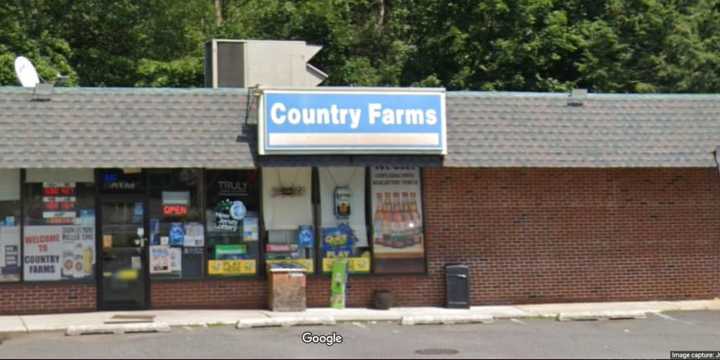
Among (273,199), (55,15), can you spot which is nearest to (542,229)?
(273,199)

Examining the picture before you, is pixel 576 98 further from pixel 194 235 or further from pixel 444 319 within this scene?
pixel 194 235

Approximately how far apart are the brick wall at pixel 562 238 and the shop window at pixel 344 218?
425mm

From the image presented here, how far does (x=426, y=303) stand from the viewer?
17.7m

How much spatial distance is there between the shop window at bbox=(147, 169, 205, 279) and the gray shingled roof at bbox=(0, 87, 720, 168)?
3.76 ft

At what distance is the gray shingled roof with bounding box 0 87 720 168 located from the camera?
1561cm

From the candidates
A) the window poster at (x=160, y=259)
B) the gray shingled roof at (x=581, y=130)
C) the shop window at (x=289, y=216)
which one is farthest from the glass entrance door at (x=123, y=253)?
the gray shingled roof at (x=581, y=130)

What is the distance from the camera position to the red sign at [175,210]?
1691 centimetres

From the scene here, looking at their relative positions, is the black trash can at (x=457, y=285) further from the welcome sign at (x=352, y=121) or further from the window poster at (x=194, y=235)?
the window poster at (x=194, y=235)

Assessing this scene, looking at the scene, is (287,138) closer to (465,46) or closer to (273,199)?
(273,199)

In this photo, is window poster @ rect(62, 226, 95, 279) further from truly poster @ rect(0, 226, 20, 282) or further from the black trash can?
the black trash can

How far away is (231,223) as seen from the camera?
17109 millimetres

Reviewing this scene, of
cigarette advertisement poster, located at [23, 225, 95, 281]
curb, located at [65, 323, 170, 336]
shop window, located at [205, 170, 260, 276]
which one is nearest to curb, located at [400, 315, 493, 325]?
shop window, located at [205, 170, 260, 276]

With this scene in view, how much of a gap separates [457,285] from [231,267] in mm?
4289

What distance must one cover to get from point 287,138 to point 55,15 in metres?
17.0
